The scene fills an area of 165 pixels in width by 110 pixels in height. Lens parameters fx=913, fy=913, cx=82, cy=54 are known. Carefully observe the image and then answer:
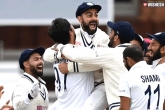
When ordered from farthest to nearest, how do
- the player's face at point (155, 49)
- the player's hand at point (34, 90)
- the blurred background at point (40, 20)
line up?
1. the blurred background at point (40, 20)
2. the player's face at point (155, 49)
3. the player's hand at point (34, 90)

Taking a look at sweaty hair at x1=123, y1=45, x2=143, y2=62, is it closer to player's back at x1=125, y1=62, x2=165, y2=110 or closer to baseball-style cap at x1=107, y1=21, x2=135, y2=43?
player's back at x1=125, y1=62, x2=165, y2=110

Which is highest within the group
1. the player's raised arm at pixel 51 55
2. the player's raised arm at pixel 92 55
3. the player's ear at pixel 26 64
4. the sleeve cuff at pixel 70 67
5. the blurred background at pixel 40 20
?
the player's raised arm at pixel 92 55

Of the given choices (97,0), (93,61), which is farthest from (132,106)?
(97,0)

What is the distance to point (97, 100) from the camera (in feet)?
30.7

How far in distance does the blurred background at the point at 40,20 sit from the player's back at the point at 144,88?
12.3 ft

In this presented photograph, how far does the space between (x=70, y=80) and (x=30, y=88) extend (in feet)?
1.38

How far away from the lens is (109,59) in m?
9.09

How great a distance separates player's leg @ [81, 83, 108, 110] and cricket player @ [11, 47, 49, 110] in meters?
0.53

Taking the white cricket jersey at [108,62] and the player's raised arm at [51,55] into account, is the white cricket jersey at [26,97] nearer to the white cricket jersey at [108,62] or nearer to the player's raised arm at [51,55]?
the player's raised arm at [51,55]

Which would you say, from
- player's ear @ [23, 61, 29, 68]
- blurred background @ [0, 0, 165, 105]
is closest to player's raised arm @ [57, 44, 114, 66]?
player's ear @ [23, 61, 29, 68]

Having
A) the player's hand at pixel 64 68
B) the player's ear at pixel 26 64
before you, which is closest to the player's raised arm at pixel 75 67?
the player's hand at pixel 64 68

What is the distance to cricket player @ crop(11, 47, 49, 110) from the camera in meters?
9.34

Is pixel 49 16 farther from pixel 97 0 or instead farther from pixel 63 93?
pixel 63 93

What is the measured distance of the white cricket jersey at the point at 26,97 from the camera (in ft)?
30.7
